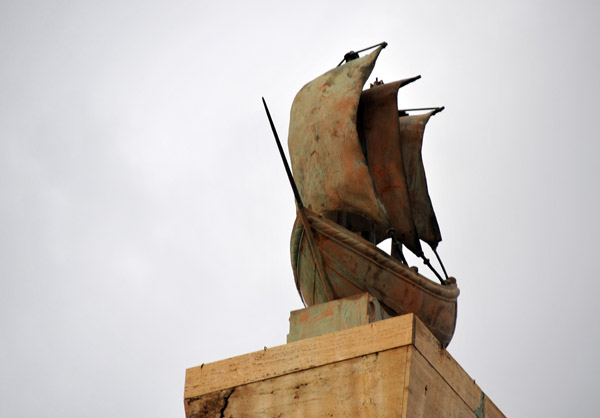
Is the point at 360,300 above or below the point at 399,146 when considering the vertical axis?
below

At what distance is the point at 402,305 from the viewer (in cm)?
912

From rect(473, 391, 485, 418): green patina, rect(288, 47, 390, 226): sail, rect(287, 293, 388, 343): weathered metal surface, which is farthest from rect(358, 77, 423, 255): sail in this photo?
rect(473, 391, 485, 418): green patina

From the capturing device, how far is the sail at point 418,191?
42.1 feet

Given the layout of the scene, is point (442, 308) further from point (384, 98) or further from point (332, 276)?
point (384, 98)

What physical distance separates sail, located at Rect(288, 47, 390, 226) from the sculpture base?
108 inches

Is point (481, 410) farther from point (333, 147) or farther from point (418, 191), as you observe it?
point (418, 191)

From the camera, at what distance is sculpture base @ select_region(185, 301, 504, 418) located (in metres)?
7.46

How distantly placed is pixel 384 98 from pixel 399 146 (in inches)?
26.6

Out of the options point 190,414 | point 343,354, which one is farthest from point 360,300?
point 190,414

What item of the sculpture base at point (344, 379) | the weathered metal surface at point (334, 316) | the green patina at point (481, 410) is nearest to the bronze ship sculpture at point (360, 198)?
the weathered metal surface at point (334, 316)

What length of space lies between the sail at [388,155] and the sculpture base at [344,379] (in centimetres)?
387

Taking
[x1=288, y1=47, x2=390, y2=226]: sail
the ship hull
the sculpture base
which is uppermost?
[x1=288, y1=47, x2=390, y2=226]: sail

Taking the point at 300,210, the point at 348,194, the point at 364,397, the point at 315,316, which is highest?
the point at 348,194

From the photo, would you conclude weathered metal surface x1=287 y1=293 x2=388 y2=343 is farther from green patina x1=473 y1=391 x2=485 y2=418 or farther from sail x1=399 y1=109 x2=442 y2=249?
sail x1=399 y1=109 x2=442 y2=249
